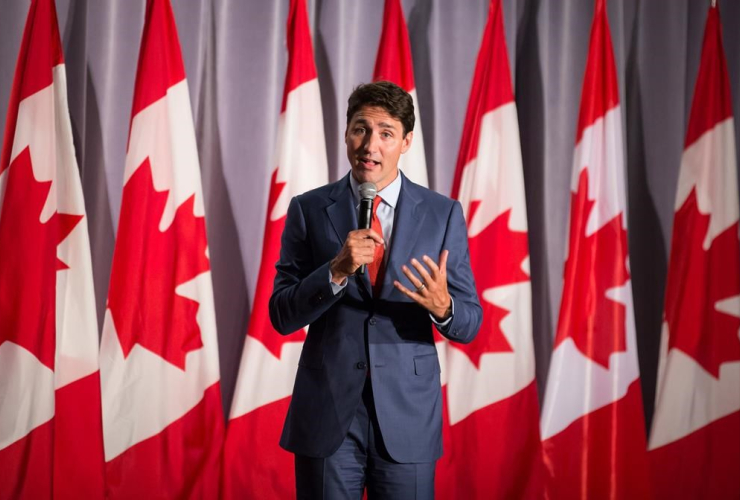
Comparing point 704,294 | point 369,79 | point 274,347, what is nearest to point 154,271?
point 274,347

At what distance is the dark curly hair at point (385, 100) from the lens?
1742 mm

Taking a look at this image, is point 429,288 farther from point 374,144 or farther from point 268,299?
point 268,299

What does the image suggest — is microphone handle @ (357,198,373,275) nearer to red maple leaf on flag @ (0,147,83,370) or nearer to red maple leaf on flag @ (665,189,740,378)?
red maple leaf on flag @ (0,147,83,370)

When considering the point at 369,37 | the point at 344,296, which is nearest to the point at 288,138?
the point at 369,37

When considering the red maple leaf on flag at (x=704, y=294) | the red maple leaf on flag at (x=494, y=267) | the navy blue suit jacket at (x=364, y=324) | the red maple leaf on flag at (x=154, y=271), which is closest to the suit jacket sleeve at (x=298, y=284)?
the navy blue suit jacket at (x=364, y=324)

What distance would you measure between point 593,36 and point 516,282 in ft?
4.34

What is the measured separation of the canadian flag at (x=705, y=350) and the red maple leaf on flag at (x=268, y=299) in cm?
189

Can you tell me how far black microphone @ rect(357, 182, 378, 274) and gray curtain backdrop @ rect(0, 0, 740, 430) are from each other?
6.79 ft

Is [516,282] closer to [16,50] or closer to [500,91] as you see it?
[500,91]

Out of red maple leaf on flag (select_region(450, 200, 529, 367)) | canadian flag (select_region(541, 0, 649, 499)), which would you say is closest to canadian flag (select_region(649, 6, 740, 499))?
canadian flag (select_region(541, 0, 649, 499))

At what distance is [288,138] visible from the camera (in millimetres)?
3375

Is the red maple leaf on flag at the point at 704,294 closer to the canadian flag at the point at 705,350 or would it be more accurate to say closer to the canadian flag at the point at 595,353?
the canadian flag at the point at 705,350

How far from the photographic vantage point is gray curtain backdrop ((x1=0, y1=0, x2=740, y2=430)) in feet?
11.4

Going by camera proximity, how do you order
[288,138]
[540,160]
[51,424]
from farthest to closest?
[540,160]
[288,138]
[51,424]
